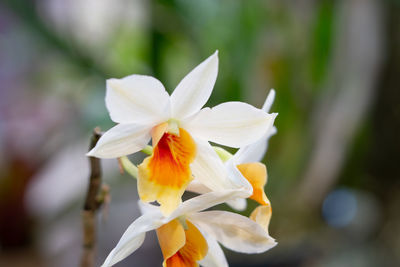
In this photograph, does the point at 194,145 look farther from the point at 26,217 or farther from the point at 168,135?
the point at 26,217

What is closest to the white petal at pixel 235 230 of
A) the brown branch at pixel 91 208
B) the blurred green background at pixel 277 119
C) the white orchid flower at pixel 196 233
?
the white orchid flower at pixel 196 233

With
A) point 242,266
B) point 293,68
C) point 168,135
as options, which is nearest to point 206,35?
point 293,68

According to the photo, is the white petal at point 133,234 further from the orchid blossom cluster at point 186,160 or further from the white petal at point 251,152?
the white petal at point 251,152

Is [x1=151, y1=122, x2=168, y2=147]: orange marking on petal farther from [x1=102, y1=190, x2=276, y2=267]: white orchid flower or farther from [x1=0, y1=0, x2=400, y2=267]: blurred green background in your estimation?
[x1=0, y1=0, x2=400, y2=267]: blurred green background

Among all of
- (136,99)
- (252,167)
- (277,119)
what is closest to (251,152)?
(252,167)

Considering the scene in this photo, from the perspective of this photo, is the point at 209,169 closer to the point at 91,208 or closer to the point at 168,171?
the point at 168,171

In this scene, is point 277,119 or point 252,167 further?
point 277,119

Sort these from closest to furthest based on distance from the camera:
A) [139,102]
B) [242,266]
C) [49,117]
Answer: [139,102]
[242,266]
[49,117]
